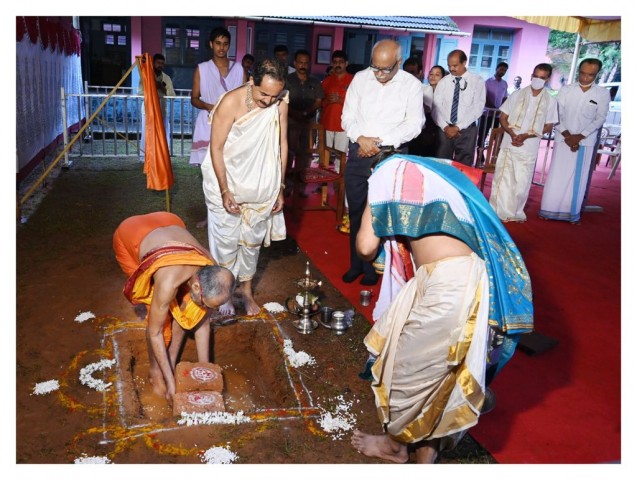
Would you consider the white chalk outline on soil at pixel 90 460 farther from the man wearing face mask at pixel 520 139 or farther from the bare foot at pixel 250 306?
the man wearing face mask at pixel 520 139

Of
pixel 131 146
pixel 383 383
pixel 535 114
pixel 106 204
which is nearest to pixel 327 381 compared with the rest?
pixel 383 383

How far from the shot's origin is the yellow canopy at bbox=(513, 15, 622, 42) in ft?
31.7

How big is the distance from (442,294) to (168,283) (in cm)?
154

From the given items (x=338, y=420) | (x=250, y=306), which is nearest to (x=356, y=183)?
(x=250, y=306)

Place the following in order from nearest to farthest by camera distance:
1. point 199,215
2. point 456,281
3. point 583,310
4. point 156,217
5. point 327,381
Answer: point 456,281 → point 327,381 → point 156,217 → point 583,310 → point 199,215

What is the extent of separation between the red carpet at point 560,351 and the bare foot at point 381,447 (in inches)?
20.2

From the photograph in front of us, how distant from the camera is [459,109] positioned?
7035mm

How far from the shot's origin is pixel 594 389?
11.7 feet

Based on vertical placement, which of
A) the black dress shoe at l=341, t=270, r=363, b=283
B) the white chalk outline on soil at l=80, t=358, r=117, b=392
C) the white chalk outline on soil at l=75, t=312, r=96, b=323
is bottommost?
the white chalk outline on soil at l=80, t=358, r=117, b=392

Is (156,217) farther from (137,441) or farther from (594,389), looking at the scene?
(594,389)

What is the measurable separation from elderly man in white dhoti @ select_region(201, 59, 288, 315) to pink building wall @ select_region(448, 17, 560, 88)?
15.4 metres

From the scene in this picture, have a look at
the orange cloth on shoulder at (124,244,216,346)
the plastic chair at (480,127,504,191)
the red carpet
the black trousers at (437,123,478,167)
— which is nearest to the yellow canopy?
the plastic chair at (480,127,504,191)

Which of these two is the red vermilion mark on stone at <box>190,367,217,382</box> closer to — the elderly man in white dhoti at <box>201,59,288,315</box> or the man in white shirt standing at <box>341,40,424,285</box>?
the elderly man in white dhoti at <box>201,59,288,315</box>

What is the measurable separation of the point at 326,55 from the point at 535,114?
10750 millimetres
